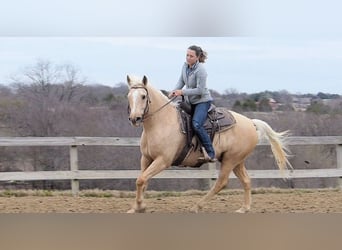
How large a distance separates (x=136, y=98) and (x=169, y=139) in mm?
326

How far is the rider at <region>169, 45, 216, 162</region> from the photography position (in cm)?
264

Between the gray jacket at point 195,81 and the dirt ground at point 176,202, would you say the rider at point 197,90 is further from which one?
the dirt ground at point 176,202

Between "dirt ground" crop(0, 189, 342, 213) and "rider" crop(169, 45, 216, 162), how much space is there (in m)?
0.46

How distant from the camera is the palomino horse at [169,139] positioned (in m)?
2.78

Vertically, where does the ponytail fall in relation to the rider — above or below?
Result: above

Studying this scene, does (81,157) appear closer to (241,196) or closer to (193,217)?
(241,196)

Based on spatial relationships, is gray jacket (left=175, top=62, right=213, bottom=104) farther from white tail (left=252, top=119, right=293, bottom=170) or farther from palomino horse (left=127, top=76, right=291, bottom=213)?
white tail (left=252, top=119, right=293, bottom=170)

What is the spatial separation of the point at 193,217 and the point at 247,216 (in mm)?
187

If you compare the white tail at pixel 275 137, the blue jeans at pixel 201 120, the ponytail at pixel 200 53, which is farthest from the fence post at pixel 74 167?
the ponytail at pixel 200 53

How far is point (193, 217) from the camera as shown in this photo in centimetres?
183

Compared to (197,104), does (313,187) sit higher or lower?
lower

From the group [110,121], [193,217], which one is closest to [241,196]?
[110,121]

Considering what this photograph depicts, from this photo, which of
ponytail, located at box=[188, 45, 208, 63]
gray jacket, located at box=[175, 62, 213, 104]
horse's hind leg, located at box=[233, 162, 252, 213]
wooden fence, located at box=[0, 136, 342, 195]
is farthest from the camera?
wooden fence, located at box=[0, 136, 342, 195]

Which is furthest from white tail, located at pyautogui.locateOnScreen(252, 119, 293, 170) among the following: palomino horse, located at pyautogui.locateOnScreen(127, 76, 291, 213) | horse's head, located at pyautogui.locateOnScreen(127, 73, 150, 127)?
horse's head, located at pyautogui.locateOnScreen(127, 73, 150, 127)
